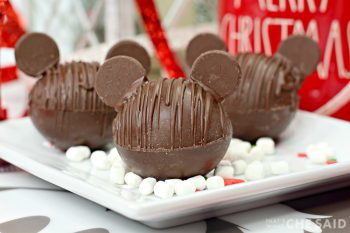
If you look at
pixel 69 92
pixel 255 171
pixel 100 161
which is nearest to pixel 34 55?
pixel 69 92

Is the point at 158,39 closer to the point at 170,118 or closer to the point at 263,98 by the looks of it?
the point at 263,98

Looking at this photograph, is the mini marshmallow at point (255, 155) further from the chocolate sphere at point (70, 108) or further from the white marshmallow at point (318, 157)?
the chocolate sphere at point (70, 108)

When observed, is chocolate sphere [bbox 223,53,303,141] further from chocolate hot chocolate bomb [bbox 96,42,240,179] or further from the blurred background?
the blurred background

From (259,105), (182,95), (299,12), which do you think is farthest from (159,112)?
(299,12)

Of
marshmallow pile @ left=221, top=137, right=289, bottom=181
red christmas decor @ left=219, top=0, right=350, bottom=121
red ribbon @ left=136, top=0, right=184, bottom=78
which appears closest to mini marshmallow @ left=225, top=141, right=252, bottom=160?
marshmallow pile @ left=221, top=137, right=289, bottom=181

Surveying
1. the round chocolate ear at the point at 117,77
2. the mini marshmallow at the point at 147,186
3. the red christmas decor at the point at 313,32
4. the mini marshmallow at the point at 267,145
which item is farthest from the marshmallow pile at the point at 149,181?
the red christmas decor at the point at 313,32
